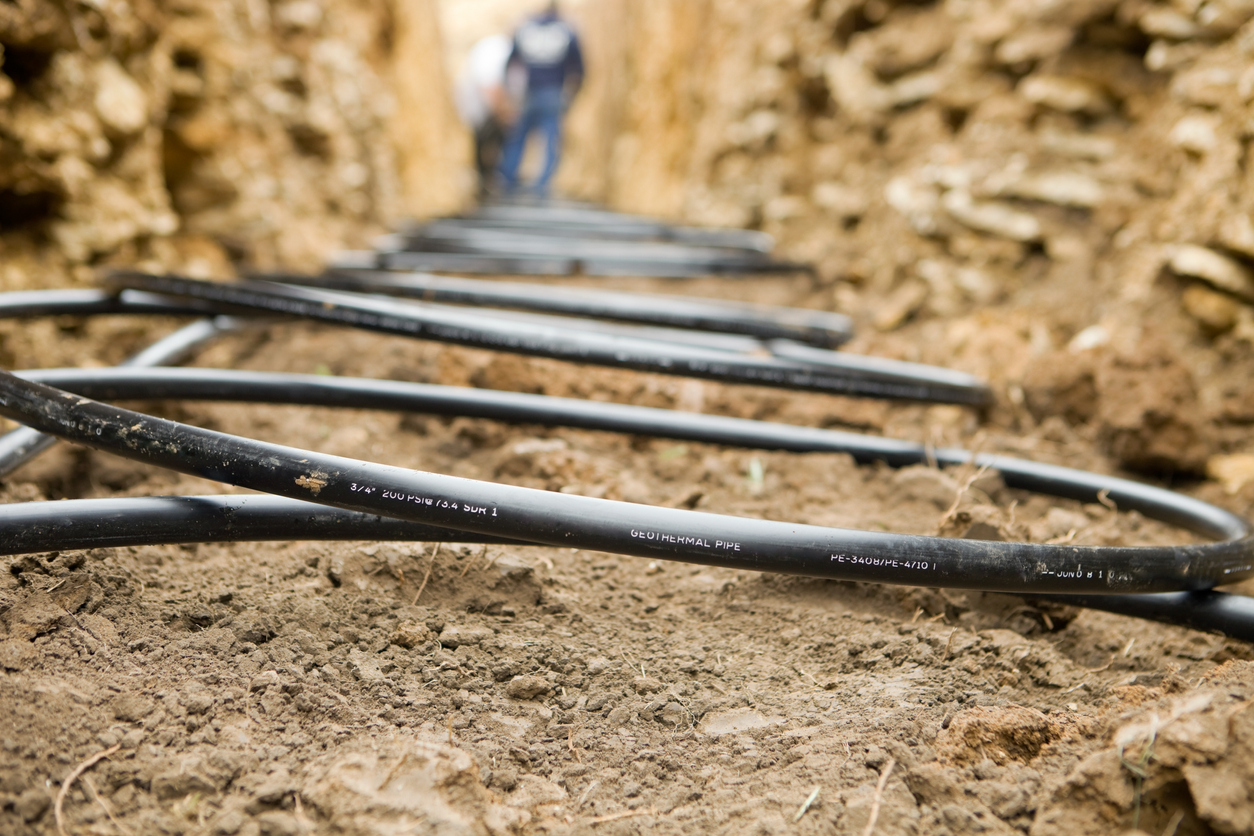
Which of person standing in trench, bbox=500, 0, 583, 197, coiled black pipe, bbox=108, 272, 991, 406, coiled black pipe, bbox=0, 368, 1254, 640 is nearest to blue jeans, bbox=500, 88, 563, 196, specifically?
person standing in trench, bbox=500, 0, 583, 197

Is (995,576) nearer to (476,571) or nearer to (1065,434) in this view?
(476,571)

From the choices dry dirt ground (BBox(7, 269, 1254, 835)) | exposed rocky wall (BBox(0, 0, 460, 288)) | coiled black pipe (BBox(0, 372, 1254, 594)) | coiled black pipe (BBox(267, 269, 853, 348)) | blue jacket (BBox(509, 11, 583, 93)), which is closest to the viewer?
dry dirt ground (BBox(7, 269, 1254, 835))

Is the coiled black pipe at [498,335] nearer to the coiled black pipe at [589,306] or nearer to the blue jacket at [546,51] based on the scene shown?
the coiled black pipe at [589,306]

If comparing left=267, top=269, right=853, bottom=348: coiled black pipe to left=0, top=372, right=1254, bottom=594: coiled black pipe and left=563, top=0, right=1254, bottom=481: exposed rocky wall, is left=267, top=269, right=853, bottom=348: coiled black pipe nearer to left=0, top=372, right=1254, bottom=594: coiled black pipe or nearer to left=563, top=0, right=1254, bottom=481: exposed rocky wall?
left=563, top=0, right=1254, bottom=481: exposed rocky wall

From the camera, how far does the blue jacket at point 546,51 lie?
5.66 m

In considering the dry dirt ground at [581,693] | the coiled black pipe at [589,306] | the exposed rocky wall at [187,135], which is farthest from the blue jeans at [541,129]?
the dry dirt ground at [581,693]

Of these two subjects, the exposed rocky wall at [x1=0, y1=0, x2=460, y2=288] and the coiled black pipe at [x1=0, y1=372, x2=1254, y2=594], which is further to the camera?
the exposed rocky wall at [x1=0, y1=0, x2=460, y2=288]

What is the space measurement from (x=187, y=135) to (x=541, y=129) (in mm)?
4447

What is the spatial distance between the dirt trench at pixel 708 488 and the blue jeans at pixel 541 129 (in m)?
2.98

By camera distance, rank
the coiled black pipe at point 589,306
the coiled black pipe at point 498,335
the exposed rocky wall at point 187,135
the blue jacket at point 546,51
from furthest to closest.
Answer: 1. the blue jacket at point 546,51
2. the coiled black pipe at point 589,306
3. the exposed rocky wall at point 187,135
4. the coiled black pipe at point 498,335

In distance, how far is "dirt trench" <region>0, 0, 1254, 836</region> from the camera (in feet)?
2.05

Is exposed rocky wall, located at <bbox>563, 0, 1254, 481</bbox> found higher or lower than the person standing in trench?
lower

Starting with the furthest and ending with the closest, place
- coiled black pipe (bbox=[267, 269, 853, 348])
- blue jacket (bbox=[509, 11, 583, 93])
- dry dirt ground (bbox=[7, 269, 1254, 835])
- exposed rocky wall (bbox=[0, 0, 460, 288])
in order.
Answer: blue jacket (bbox=[509, 11, 583, 93]), coiled black pipe (bbox=[267, 269, 853, 348]), exposed rocky wall (bbox=[0, 0, 460, 288]), dry dirt ground (bbox=[7, 269, 1254, 835])

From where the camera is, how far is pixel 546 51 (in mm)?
5672
